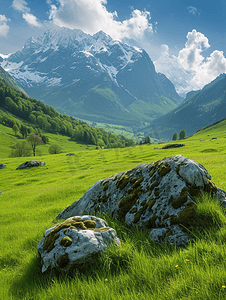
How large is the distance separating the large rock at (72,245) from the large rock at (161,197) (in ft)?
5.50

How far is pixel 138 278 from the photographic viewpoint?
3.78m

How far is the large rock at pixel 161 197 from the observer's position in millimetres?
5523

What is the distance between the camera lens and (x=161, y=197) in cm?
660

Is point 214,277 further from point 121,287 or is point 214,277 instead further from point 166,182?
point 166,182

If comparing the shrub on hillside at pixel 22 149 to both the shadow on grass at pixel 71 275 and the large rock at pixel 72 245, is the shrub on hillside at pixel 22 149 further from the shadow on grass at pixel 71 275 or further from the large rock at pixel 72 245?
the shadow on grass at pixel 71 275

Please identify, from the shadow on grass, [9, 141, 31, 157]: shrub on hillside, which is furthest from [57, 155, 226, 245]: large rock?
[9, 141, 31, 157]: shrub on hillside

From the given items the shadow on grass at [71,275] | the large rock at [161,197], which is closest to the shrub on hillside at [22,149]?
the large rock at [161,197]

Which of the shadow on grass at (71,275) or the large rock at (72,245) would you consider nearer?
the shadow on grass at (71,275)

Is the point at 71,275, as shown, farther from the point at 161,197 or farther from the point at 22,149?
the point at 22,149

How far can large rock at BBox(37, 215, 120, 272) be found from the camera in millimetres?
4746

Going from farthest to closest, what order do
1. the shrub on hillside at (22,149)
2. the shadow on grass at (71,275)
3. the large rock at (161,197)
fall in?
the shrub on hillside at (22,149) < the large rock at (161,197) < the shadow on grass at (71,275)

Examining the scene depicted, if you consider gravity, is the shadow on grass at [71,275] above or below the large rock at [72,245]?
below

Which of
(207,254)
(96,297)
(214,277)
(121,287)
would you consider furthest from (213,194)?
(96,297)

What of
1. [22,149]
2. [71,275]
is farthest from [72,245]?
[22,149]
